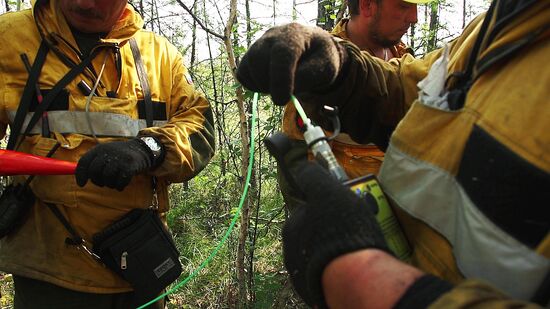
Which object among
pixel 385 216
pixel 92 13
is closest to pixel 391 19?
pixel 92 13

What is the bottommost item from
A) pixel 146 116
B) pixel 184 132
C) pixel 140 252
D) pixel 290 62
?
pixel 140 252

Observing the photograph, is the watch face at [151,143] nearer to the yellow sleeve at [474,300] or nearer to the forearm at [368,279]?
the forearm at [368,279]

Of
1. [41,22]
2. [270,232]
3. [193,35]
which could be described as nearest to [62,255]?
[41,22]

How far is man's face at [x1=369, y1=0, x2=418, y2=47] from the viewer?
11.9ft

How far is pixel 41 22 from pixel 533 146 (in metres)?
2.50

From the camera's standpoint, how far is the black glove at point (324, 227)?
905 millimetres

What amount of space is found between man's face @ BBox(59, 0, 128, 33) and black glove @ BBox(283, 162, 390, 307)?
6.43 ft

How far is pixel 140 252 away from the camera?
2.36m

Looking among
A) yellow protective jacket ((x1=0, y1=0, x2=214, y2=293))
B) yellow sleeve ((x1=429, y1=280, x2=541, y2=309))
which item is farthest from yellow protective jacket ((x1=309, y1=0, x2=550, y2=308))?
yellow protective jacket ((x1=0, y1=0, x2=214, y2=293))

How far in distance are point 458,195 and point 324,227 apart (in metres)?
0.38

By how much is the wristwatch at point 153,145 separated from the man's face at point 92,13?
29.6 inches

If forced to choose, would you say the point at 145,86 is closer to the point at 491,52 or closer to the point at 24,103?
the point at 24,103

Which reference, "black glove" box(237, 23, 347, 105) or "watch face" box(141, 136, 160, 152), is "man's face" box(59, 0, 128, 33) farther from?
"black glove" box(237, 23, 347, 105)

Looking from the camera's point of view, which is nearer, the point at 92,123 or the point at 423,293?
the point at 423,293
